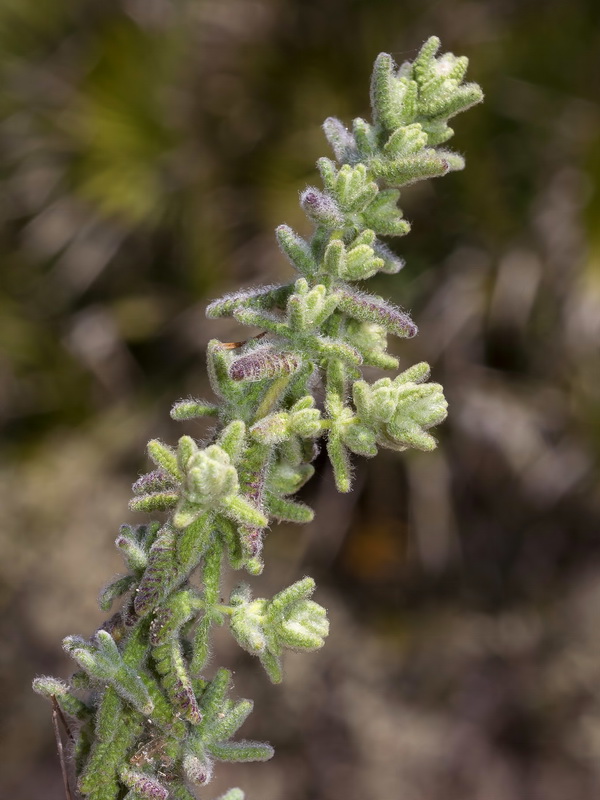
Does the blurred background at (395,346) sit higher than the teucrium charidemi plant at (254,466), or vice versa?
the blurred background at (395,346)

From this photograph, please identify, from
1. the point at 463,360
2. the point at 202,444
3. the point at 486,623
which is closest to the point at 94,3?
the point at 463,360

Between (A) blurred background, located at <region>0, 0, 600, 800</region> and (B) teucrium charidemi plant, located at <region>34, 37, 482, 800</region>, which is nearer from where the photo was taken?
(B) teucrium charidemi plant, located at <region>34, 37, 482, 800</region>

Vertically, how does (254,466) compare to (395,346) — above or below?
below

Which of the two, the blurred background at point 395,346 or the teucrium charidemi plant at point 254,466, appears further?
the blurred background at point 395,346

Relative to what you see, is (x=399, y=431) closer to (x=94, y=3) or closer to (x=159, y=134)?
(x=159, y=134)
